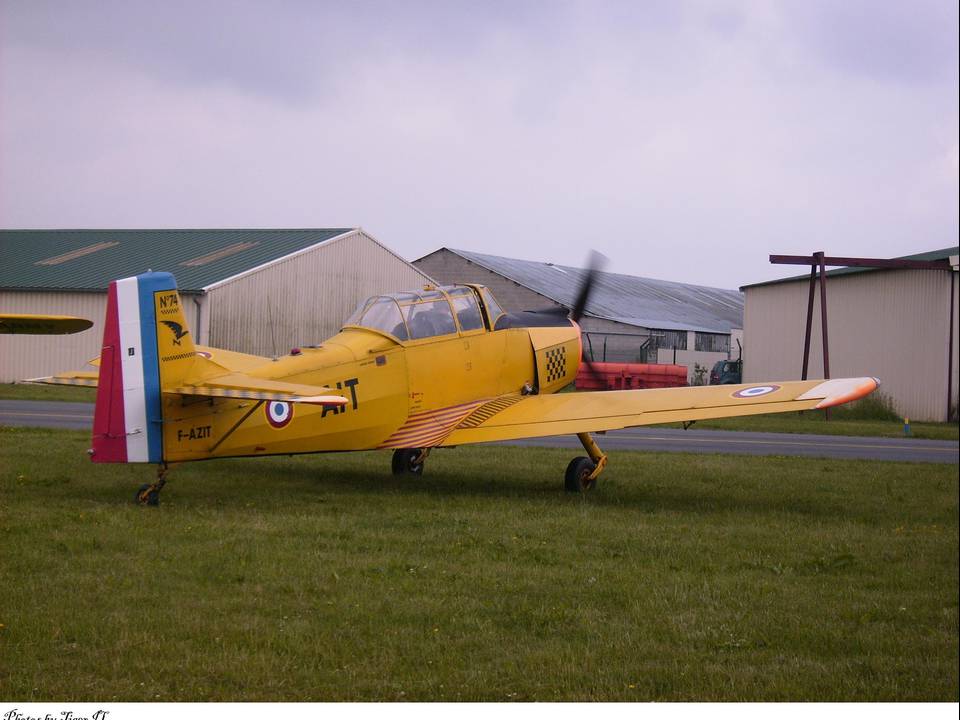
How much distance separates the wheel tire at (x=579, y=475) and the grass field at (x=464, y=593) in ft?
1.45

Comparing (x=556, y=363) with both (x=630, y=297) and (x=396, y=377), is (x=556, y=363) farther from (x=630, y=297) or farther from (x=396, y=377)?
(x=630, y=297)

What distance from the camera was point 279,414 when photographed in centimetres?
1059

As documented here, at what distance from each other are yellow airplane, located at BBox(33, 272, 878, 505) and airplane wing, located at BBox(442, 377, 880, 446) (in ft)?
0.08

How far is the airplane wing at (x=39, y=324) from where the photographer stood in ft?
28.5

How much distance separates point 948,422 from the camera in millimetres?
28953

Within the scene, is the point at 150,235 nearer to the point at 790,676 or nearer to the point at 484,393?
the point at 484,393

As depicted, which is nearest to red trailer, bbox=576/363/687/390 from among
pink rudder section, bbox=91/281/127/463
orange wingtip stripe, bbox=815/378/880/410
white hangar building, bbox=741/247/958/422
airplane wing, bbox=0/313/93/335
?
white hangar building, bbox=741/247/958/422

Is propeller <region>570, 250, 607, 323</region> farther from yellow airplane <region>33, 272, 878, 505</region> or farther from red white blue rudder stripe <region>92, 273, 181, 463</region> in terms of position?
red white blue rudder stripe <region>92, 273, 181, 463</region>

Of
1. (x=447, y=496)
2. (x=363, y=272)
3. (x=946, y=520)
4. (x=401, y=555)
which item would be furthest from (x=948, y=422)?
(x=401, y=555)

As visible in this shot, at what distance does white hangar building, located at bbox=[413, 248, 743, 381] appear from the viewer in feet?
145

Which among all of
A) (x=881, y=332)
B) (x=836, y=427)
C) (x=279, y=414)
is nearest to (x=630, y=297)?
(x=881, y=332)

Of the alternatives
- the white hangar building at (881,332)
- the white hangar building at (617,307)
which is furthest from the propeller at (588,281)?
the white hangar building at (617,307)

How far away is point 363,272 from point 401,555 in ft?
55.9

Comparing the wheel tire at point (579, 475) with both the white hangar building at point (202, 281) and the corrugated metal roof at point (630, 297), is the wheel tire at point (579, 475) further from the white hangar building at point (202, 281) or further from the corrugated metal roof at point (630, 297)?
the corrugated metal roof at point (630, 297)
